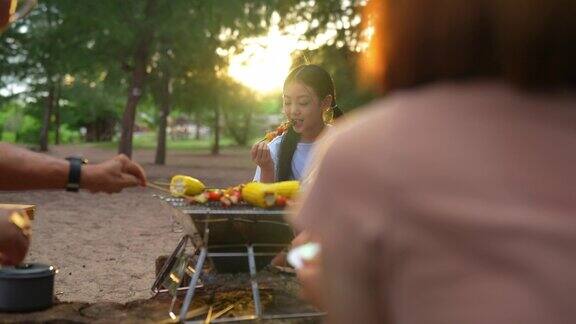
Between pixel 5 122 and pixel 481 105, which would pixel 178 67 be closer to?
pixel 481 105

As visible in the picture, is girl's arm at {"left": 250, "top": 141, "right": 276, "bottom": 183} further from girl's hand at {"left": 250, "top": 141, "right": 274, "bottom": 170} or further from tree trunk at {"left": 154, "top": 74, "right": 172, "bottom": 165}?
tree trunk at {"left": 154, "top": 74, "right": 172, "bottom": 165}

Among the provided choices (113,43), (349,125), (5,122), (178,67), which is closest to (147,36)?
(113,43)

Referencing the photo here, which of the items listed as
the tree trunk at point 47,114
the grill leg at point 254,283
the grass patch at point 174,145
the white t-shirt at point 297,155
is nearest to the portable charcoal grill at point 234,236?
the grill leg at point 254,283

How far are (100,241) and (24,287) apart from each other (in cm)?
649

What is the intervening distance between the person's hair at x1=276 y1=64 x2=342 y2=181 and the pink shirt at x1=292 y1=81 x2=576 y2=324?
3.34m

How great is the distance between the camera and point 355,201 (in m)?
0.96

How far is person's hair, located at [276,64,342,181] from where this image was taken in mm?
4366

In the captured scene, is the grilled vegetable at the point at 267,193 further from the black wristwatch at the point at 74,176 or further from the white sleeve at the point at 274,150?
the white sleeve at the point at 274,150

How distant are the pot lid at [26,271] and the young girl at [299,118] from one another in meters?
1.56

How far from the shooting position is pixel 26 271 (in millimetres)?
3066

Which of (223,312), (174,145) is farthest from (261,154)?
(174,145)

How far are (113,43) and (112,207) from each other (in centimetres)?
851

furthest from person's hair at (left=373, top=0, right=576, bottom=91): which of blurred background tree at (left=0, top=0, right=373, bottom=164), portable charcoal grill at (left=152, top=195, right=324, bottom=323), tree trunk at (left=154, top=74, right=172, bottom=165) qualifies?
tree trunk at (left=154, top=74, right=172, bottom=165)

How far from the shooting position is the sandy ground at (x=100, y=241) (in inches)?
262
